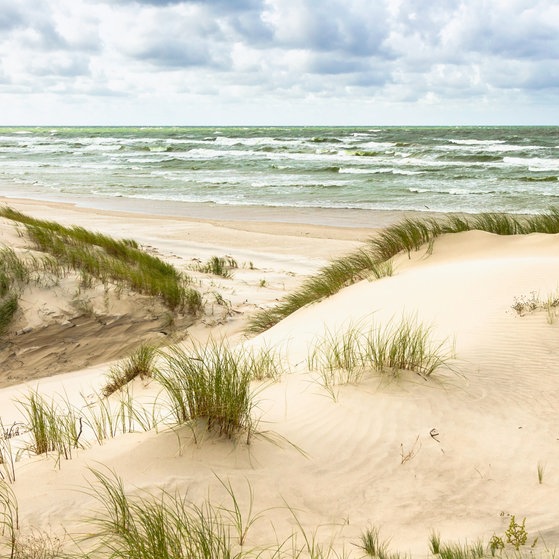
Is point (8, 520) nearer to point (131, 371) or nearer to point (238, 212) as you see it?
point (131, 371)

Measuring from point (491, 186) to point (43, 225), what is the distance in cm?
1852

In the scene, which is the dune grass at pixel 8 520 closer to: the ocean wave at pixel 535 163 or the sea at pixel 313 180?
the sea at pixel 313 180

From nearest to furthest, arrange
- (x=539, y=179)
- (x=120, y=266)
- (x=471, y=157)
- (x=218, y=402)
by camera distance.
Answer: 1. (x=218, y=402)
2. (x=120, y=266)
3. (x=539, y=179)
4. (x=471, y=157)

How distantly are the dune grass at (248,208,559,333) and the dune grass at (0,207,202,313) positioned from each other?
920 millimetres

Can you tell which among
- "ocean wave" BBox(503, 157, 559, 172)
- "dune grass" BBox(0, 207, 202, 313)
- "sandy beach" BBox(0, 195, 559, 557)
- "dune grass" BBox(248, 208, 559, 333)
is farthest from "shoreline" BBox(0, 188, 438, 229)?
"ocean wave" BBox(503, 157, 559, 172)

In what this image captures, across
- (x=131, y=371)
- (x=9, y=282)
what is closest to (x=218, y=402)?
(x=131, y=371)

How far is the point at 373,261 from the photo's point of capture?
833cm

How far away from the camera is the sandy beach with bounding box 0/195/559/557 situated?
2.54 metres

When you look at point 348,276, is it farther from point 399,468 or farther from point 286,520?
point 286,520

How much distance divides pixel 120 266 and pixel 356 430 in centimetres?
466

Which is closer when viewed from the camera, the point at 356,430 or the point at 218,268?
the point at 356,430

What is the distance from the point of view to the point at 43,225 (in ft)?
30.3

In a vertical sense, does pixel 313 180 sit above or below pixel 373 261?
above

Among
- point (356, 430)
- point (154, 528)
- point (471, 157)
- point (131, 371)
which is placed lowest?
point (131, 371)
